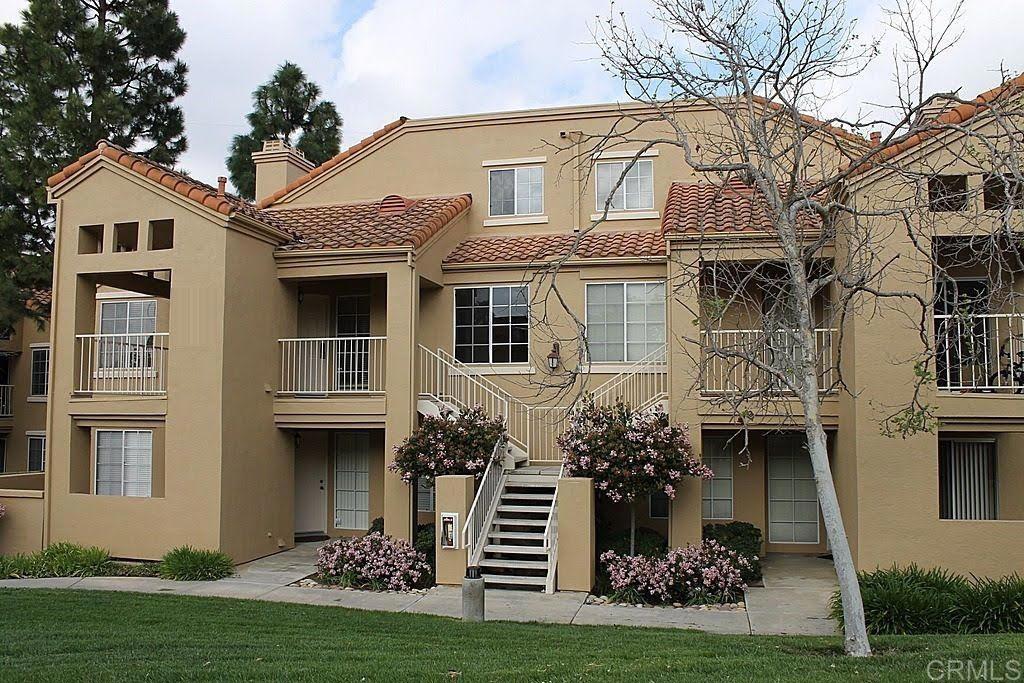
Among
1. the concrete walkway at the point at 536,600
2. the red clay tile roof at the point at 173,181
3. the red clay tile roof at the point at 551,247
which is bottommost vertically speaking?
the concrete walkway at the point at 536,600

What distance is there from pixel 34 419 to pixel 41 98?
10.4m

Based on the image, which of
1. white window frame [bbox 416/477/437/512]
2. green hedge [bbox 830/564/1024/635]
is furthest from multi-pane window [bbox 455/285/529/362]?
green hedge [bbox 830/564/1024/635]

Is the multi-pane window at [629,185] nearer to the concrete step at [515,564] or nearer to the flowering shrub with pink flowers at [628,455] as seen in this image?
the flowering shrub with pink flowers at [628,455]

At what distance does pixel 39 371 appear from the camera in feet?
91.9

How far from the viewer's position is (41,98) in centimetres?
2289

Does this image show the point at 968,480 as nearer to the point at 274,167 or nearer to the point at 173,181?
the point at 173,181

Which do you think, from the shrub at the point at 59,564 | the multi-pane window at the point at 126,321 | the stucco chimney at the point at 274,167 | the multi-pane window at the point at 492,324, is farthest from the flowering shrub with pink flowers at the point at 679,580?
the stucco chimney at the point at 274,167

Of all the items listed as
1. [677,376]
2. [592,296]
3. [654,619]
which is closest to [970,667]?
[654,619]

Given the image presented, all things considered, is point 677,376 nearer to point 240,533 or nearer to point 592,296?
point 592,296

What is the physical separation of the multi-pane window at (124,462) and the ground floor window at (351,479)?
386 cm

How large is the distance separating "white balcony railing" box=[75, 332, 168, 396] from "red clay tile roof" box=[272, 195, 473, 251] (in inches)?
135

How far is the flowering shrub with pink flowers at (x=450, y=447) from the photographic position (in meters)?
14.9

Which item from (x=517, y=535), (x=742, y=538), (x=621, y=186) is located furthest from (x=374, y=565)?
(x=621, y=186)

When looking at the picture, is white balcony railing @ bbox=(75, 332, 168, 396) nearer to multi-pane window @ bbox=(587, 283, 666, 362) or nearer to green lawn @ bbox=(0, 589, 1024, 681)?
green lawn @ bbox=(0, 589, 1024, 681)
